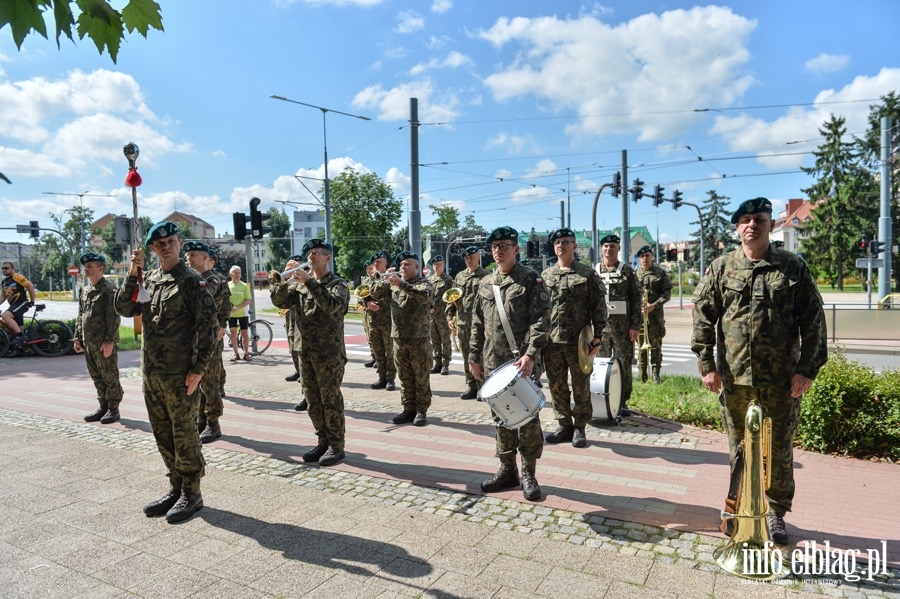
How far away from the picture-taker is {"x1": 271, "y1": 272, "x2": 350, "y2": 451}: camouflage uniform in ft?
18.4

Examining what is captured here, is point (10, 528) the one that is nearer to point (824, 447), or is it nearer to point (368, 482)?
point (368, 482)

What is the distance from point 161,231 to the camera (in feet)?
15.0

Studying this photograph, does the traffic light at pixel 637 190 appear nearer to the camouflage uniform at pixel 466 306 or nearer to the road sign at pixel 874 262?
the road sign at pixel 874 262

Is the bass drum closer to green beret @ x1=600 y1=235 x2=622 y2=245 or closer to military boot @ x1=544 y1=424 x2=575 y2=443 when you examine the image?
military boot @ x1=544 y1=424 x2=575 y2=443

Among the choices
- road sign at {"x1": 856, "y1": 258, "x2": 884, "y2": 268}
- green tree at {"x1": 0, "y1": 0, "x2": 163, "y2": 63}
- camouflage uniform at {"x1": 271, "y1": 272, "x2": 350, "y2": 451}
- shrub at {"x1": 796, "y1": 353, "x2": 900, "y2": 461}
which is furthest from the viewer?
road sign at {"x1": 856, "y1": 258, "x2": 884, "y2": 268}

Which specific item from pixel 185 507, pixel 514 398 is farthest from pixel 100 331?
pixel 514 398

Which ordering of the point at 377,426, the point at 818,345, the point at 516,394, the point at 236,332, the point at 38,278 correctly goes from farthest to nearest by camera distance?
the point at 38,278, the point at 236,332, the point at 377,426, the point at 516,394, the point at 818,345

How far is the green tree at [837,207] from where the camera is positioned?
52.6 meters

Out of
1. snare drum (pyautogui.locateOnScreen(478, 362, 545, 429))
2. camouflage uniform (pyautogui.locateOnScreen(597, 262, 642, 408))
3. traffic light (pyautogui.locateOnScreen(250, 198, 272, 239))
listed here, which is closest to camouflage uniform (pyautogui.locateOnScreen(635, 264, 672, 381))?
camouflage uniform (pyautogui.locateOnScreen(597, 262, 642, 408))

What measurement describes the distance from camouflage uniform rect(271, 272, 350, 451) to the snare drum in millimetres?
1920

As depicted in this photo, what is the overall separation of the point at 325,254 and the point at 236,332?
8205 millimetres

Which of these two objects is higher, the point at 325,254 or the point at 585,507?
the point at 325,254

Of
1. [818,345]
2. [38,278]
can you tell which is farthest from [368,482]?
[38,278]

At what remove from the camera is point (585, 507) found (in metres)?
4.41
